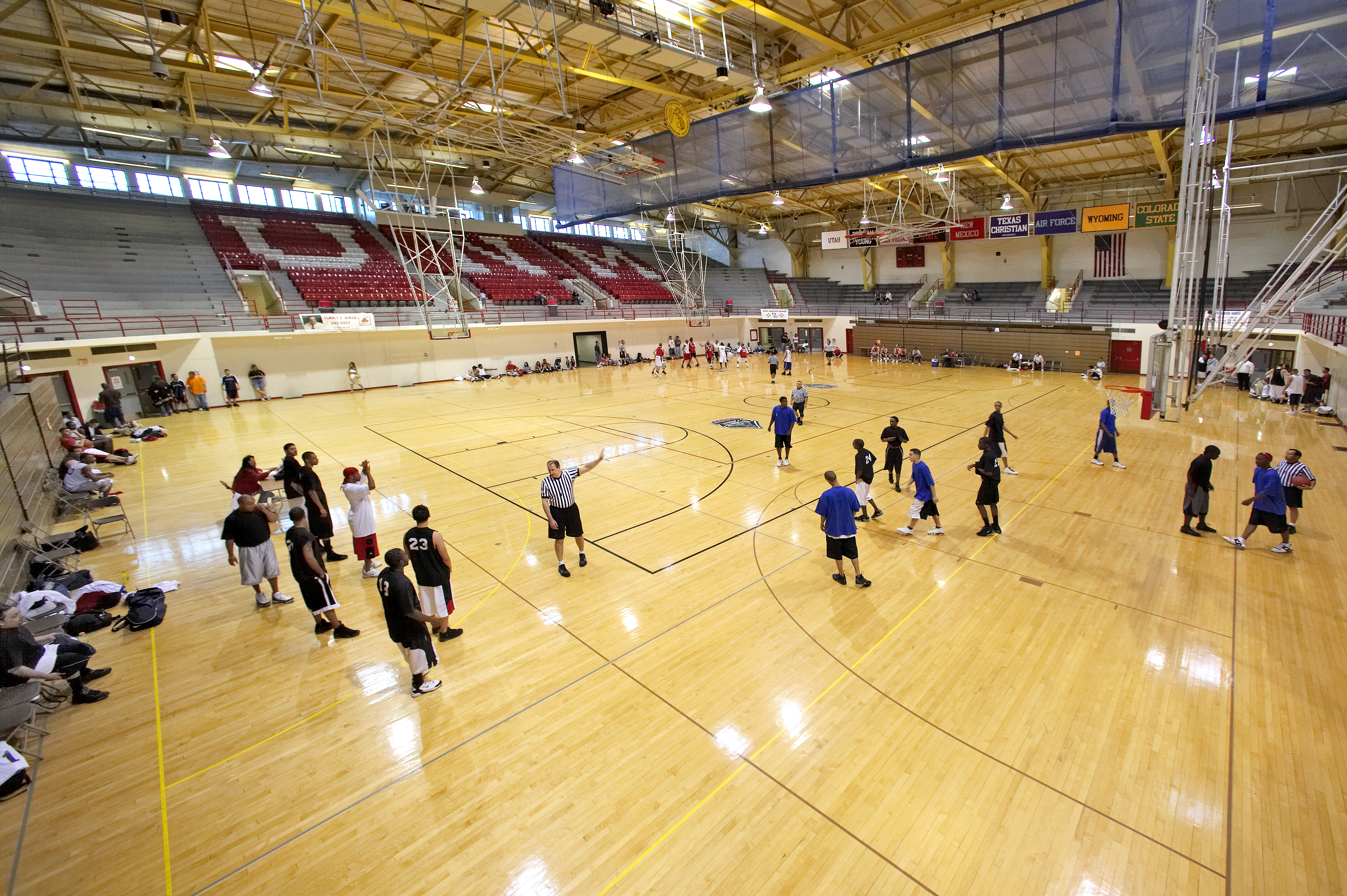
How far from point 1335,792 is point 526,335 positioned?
31941 mm

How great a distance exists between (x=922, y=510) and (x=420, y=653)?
7.10 metres

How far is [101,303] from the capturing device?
66.2 ft

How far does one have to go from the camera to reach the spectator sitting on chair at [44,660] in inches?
181

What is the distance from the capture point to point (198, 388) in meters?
21.2

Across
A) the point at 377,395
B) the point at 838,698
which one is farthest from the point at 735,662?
the point at 377,395

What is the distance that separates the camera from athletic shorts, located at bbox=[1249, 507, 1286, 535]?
718cm

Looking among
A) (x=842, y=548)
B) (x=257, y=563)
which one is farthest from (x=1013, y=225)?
(x=257, y=563)

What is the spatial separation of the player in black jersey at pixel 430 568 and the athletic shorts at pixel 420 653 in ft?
0.57

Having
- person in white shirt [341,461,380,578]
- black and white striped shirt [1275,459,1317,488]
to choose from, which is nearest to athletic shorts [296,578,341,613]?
person in white shirt [341,461,380,578]

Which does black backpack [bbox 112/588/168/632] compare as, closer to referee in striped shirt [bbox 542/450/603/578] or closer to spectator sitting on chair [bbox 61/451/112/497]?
referee in striped shirt [bbox 542/450/603/578]

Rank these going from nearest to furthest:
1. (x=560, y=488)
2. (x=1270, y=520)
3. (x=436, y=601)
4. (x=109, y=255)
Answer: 1. (x=436, y=601)
2. (x=560, y=488)
3. (x=1270, y=520)
4. (x=109, y=255)

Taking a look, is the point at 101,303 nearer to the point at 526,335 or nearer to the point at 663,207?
the point at 526,335

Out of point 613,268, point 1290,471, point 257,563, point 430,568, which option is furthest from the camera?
point 613,268

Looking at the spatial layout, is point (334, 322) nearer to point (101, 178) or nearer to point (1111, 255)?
point (101, 178)
